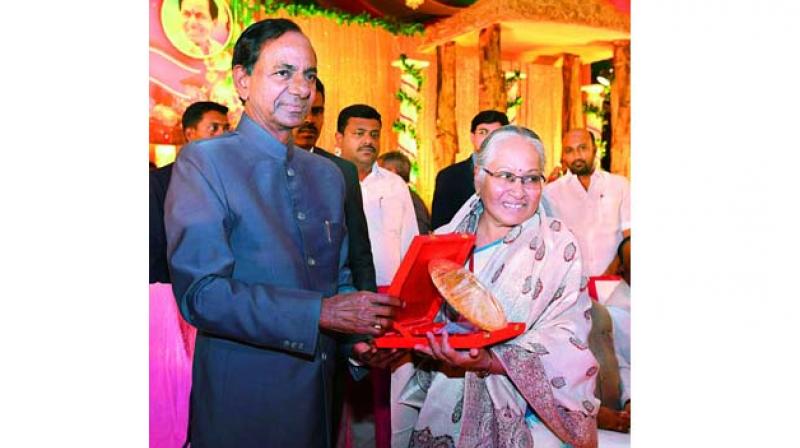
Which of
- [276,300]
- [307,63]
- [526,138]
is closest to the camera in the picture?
[276,300]

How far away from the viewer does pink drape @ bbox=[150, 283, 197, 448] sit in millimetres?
2484

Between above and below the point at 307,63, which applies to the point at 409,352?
below

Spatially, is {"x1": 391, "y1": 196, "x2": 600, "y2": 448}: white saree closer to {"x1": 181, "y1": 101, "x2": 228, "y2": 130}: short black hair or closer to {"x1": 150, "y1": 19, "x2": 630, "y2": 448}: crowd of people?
{"x1": 150, "y1": 19, "x2": 630, "y2": 448}: crowd of people

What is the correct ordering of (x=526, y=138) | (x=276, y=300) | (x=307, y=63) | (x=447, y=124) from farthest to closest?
1. (x=447, y=124)
2. (x=526, y=138)
3. (x=307, y=63)
4. (x=276, y=300)

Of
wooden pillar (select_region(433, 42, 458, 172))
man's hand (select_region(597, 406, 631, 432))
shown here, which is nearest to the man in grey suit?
wooden pillar (select_region(433, 42, 458, 172))

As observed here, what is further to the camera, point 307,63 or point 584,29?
point 584,29

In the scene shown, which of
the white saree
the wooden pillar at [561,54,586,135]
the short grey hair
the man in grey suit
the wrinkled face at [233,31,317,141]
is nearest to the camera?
the man in grey suit

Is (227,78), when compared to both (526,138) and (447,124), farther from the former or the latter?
(526,138)

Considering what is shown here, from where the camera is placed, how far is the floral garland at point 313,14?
97.2 inches

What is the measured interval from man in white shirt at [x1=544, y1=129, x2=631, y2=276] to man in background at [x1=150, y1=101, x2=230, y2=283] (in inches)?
38.6

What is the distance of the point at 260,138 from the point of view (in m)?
2.14

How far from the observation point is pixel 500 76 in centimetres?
259
